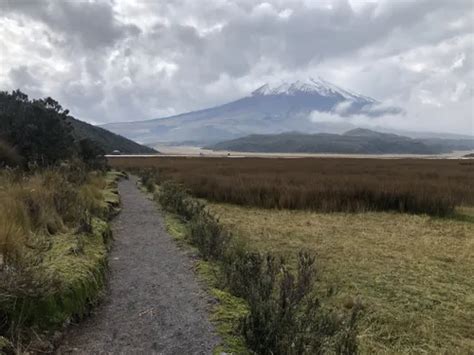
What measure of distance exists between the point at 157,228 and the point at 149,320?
5240mm

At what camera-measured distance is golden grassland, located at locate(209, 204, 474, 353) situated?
489 cm

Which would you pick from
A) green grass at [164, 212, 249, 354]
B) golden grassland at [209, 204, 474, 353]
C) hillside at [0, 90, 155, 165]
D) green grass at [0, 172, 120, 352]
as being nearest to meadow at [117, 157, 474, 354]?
golden grassland at [209, 204, 474, 353]

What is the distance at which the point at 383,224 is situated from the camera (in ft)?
40.9

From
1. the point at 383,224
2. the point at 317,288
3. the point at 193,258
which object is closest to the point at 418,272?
the point at 317,288

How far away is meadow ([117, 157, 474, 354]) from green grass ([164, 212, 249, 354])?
0.99m

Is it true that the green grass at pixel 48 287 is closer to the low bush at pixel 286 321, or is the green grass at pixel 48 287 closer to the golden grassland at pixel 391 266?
the low bush at pixel 286 321

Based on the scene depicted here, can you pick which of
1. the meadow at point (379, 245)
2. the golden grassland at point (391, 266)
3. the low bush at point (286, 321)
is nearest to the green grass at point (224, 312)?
the low bush at point (286, 321)

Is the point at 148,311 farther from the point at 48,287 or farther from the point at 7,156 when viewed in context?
the point at 7,156

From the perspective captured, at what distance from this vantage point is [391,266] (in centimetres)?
781

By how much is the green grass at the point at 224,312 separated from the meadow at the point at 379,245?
990mm

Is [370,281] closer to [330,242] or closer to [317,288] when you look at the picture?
[317,288]

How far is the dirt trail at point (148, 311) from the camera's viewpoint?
11.4ft

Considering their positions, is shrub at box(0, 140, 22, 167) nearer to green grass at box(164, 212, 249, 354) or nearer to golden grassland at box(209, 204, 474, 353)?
golden grassland at box(209, 204, 474, 353)

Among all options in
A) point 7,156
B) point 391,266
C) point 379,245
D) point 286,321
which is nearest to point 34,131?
point 7,156
